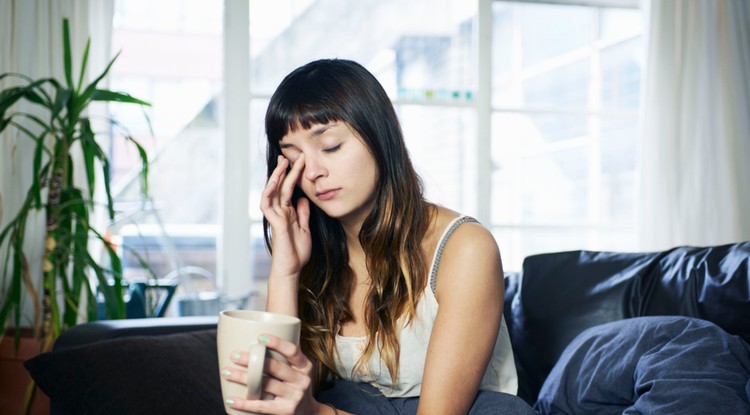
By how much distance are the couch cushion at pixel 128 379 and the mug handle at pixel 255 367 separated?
700 millimetres

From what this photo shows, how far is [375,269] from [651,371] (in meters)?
0.58

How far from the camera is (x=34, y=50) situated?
129 inches

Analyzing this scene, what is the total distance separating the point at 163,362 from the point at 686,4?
345 centimetres

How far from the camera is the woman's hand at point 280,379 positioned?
93 centimetres

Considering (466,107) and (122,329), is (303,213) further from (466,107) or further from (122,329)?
(466,107)

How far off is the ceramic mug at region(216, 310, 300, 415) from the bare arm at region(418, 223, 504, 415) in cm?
41

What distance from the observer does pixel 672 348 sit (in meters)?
1.55

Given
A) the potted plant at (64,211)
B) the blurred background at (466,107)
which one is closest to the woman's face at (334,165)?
the potted plant at (64,211)

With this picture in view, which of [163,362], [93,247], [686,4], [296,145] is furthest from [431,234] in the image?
[686,4]

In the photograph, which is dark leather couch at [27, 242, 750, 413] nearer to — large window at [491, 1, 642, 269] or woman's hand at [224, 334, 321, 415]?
woman's hand at [224, 334, 321, 415]

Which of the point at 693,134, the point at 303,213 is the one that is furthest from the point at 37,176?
the point at 693,134

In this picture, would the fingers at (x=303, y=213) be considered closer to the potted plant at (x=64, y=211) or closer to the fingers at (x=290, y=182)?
the fingers at (x=290, y=182)

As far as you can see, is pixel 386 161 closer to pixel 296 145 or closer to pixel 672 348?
pixel 296 145

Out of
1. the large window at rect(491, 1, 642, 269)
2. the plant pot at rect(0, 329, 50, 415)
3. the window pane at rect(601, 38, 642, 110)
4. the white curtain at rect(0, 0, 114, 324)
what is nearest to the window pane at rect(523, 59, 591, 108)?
the large window at rect(491, 1, 642, 269)
